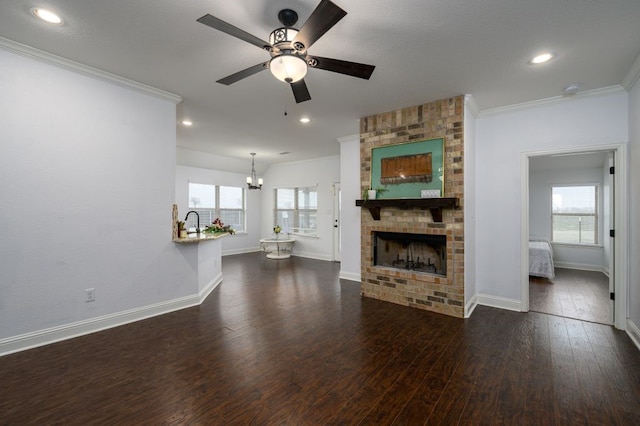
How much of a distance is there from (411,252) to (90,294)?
4.12 metres

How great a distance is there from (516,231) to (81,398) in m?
4.94

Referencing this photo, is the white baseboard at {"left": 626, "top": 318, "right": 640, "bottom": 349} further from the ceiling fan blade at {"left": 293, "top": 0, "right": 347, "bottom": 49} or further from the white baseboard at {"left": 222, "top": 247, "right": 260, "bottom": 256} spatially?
the white baseboard at {"left": 222, "top": 247, "right": 260, "bottom": 256}

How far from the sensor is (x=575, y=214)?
6.92m

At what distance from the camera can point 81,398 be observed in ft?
6.86

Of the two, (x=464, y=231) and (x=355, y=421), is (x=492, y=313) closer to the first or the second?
(x=464, y=231)

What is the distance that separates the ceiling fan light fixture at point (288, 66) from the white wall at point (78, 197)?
234 centimetres

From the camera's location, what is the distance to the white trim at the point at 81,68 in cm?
266

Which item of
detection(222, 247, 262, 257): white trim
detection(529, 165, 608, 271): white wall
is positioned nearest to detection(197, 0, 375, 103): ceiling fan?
detection(222, 247, 262, 257): white trim

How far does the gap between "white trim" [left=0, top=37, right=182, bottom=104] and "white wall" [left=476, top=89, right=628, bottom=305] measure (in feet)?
14.5

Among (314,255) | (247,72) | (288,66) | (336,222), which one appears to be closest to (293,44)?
(288,66)

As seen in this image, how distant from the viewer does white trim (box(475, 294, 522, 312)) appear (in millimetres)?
3958

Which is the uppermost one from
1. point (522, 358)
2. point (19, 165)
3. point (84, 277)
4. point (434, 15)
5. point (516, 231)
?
point (434, 15)

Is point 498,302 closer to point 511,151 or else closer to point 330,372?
point 511,151

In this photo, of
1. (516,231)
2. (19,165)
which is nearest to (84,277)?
(19,165)
